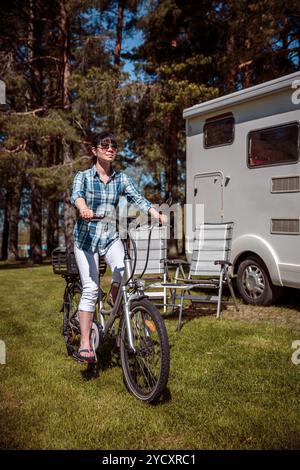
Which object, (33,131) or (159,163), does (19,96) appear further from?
(159,163)

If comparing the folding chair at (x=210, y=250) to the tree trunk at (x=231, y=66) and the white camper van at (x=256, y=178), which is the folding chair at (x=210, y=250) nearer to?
the white camper van at (x=256, y=178)

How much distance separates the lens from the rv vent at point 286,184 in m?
6.52

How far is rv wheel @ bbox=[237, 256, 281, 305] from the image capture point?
7098mm

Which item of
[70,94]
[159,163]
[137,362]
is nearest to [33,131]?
[70,94]

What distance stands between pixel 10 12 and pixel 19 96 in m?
2.95

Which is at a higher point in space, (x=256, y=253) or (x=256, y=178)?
(x=256, y=178)

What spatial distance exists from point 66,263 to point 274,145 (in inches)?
154

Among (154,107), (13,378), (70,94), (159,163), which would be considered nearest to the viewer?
(13,378)

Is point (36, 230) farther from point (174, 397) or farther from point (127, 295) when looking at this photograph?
point (174, 397)

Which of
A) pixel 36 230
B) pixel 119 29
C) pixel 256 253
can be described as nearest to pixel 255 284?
pixel 256 253

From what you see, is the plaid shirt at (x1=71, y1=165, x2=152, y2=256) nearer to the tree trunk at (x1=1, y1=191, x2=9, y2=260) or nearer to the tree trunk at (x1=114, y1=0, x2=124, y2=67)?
the tree trunk at (x1=114, y1=0, x2=124, y2=67)

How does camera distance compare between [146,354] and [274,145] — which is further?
[274,145]

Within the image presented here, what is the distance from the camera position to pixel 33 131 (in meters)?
15.1

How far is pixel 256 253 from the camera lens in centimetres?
715
